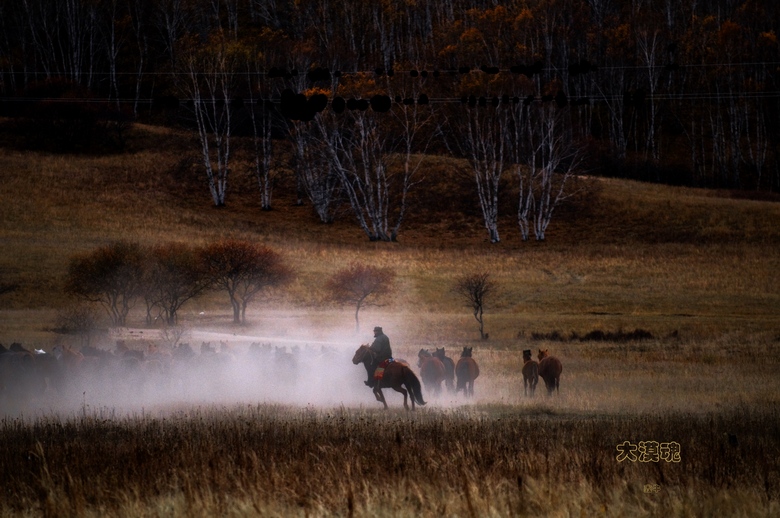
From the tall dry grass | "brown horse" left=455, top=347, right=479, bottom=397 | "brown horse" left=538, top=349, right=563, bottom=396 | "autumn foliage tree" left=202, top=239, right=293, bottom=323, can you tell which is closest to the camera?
the tall dry grass

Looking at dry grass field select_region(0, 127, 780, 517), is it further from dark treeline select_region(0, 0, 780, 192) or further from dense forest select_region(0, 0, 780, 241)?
dark treeline select_region(0, 0, 780, 192)

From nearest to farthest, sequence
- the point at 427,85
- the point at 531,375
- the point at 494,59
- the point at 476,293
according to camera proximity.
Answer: the point at 531,375
the point at 476,293
the point at 494,59
the point at 427,85

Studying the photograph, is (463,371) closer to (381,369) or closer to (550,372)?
(550,372)

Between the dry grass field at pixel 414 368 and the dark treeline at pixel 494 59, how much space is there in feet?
32.4

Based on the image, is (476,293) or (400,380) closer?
(400,380)

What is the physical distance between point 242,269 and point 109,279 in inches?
278

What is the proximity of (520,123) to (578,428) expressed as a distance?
60995 millimetres

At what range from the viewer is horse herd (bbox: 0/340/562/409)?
21.7m

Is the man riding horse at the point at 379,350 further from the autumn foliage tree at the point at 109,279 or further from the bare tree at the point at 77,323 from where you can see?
the autumn foliage tree at the point at 109,279

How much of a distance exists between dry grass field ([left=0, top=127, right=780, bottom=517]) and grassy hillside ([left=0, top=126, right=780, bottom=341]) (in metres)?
→ 0.28

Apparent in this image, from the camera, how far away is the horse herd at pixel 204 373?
71.2 feet

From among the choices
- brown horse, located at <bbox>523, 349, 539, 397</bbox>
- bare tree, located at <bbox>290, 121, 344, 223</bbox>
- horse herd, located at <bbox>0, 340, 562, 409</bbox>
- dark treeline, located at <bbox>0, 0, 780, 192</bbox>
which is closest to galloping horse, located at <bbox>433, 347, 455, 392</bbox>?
horse herd, located at <bbox>0, 340, 562, 409</bbox>

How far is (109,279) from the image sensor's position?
4766cm

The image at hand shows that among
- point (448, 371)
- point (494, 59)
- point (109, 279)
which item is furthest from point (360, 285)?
point (494, 59)
